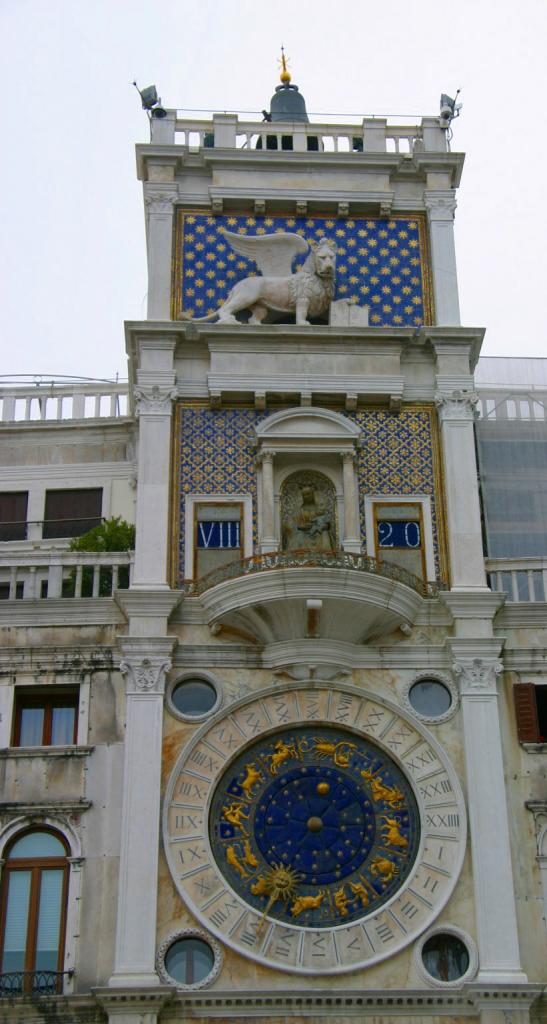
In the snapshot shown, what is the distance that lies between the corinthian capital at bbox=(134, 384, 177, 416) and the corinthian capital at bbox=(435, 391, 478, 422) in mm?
3762

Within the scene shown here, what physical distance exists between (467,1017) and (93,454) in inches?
431

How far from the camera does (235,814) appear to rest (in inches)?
774

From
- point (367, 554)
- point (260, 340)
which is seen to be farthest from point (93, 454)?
point (367, 554)

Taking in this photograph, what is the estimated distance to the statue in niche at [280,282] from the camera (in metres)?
23.3

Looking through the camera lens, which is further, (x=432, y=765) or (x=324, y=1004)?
(x=432, y=765)

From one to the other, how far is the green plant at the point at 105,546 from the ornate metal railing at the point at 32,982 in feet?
16.8

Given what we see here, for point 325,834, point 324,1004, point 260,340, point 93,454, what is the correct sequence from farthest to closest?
1. point 93,454
2. point 260,340
3. point 325,834
4. point 324,1004

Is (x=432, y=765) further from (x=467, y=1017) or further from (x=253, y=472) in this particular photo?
(x=253, y=472)

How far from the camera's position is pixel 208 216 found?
2422cm

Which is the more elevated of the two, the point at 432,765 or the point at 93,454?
the point at 93,454

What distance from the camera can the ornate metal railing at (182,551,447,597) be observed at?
20.5m

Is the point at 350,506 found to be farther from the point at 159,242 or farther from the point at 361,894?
the point at 361,894

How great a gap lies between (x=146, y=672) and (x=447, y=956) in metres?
5.08

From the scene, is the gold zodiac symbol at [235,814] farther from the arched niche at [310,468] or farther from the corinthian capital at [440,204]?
the corinthian capital at [440,204]
